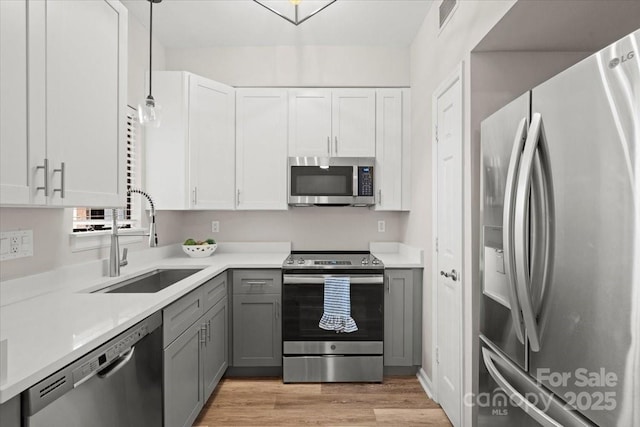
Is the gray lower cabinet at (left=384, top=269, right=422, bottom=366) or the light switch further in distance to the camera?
the gray lower cabinet at (left=384, top=269, right=422, bottom=366)

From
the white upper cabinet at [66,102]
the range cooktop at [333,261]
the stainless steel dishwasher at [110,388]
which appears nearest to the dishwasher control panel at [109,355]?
the stainless steel dishwasher at [110,388]

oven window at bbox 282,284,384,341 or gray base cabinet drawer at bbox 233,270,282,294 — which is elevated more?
gray base cabinet drawer at bbox 233,270,282,294

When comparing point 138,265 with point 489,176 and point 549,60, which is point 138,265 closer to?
point 489,176

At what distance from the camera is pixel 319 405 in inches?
96.7

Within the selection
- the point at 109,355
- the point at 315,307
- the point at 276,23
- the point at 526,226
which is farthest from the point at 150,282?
the point at 526,226

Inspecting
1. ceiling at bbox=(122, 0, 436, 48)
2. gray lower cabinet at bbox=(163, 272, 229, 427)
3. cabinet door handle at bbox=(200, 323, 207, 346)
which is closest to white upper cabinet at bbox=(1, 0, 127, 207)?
gray lower cabinet at bbox=(163, 272, 229, 427)

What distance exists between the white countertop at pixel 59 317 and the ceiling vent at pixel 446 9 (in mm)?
2193

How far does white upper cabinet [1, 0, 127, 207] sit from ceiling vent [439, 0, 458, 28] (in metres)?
1.81

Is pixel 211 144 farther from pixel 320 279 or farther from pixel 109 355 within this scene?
pixel 109 355

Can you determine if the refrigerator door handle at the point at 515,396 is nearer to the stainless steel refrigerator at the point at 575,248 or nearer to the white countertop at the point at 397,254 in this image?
the stainless steel refrigerator at the point at 575,248

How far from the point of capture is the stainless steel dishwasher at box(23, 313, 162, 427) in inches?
39.6

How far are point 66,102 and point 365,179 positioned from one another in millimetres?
2258

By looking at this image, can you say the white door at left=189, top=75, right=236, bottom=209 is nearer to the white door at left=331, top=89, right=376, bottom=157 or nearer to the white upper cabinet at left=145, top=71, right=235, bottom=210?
the white upper cabinet at left=145, top=71, right=235, bottom=210

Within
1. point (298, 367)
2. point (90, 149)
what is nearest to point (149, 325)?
point (90, 149)
